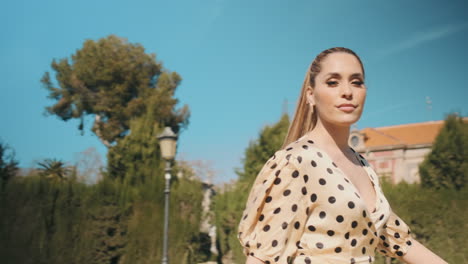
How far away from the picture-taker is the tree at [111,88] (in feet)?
86.4

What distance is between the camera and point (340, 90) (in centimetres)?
154

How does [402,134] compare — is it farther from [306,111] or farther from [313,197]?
[313,197]

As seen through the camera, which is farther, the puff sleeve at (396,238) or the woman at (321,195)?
the puff sleeve at (396,238)

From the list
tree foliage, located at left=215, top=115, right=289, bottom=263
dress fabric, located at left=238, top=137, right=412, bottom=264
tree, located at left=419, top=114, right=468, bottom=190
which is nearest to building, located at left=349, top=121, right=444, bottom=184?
tree foliage, located at left=215, top=115, right=289, bottom=263

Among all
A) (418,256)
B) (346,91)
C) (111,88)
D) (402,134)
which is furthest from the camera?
(402,134)

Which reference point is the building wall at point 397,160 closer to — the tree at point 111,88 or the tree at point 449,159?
the tree at point 111,88

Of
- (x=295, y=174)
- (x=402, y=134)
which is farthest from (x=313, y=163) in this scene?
(x=402, y=134)

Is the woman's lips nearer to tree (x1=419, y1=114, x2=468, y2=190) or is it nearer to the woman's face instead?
the woman's face

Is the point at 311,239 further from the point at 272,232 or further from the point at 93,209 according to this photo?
the point at 93,209

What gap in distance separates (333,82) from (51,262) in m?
9.46

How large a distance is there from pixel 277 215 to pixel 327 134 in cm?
45

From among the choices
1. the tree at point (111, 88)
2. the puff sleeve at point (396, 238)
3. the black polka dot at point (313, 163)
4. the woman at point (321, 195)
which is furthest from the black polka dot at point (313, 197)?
the tree at point (111, 88)

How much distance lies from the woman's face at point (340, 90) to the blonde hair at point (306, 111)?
0.04 meters

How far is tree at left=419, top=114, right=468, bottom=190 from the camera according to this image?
30.6ft
